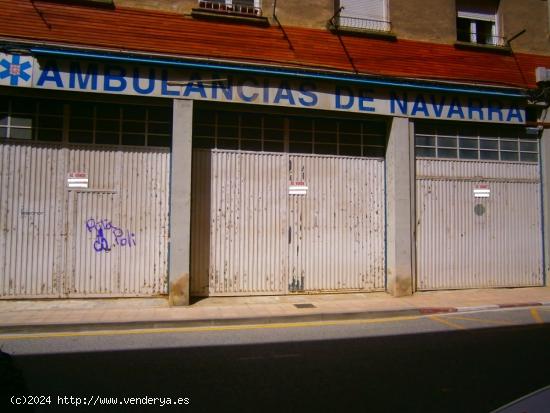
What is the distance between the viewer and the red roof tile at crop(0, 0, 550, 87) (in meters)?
9.04

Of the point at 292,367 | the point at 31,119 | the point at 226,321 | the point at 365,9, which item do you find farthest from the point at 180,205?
the point at 365,9

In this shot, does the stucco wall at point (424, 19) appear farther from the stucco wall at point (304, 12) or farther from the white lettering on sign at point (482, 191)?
the white lettering on sign at point (482, 191)

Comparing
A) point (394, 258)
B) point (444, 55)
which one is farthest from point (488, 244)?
point (444, 55)

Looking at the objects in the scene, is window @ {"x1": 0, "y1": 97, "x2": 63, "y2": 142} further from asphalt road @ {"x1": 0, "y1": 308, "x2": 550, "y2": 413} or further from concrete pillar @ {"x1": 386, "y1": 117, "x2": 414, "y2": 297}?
concrete pillar @ {"x1": 386, "y1": 117, "x2": 414, "y2": 297}

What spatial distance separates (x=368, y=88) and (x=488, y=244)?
4920 mm

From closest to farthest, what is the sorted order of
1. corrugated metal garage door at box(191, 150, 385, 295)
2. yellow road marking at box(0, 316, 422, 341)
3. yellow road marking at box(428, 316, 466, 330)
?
yellow road marking at box(0, 316, 422, 341)
yellow road marking at box(428, 316, 466, 330)
corrugated metal garage door at box(191, 150, 385, 295)

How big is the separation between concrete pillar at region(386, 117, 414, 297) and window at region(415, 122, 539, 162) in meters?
0.66

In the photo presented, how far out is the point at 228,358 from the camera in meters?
5.82

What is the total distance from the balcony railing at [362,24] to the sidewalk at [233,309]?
645 cm

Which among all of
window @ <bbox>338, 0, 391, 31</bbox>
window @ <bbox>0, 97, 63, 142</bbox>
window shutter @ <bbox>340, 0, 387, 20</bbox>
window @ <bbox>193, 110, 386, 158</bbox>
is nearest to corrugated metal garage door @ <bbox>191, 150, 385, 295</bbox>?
window @ <bbox>193, 110, 386, 158</bbox>

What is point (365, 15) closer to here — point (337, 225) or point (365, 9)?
point (365, 9)

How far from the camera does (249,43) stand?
9.92 metres

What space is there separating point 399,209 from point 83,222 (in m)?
6.94

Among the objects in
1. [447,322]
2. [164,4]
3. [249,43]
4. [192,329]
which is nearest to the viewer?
[192,329]
